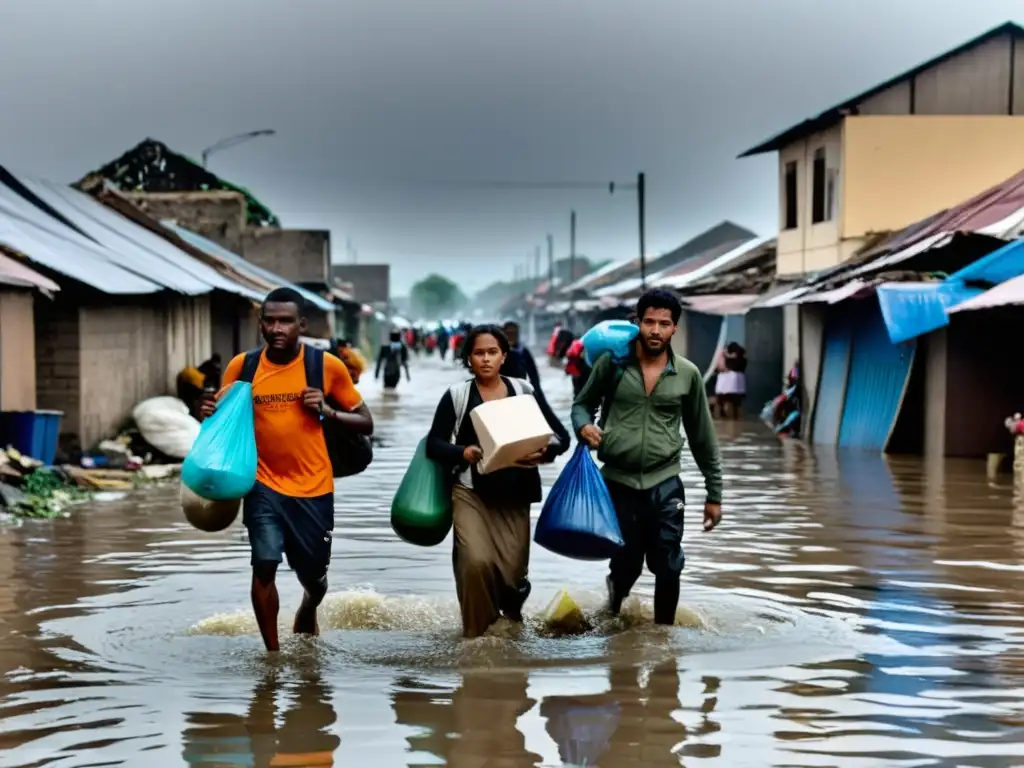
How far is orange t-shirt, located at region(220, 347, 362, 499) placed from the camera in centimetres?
671

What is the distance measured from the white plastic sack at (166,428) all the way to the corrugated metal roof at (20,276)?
10.1 ft

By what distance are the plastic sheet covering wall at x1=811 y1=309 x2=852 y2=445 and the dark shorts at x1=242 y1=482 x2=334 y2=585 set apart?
14.5 meters

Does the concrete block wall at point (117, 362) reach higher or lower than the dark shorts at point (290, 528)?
higher

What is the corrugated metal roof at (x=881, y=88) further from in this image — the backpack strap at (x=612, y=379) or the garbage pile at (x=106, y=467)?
the backpack strap at (x=612, y=379)

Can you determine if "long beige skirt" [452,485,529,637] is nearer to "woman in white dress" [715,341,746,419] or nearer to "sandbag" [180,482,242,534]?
"sandbag" [180,482,242,534]

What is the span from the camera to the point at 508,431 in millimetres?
6730

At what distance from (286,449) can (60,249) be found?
→ 1053 cm

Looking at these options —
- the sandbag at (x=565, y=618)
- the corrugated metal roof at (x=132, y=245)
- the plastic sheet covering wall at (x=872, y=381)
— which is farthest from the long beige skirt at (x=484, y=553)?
the plastic sheet covering wall at (x=872, y=381)

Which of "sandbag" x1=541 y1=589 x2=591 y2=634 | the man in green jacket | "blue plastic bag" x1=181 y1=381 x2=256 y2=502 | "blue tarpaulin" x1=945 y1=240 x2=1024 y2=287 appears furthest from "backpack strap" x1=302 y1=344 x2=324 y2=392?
"blue tarpaulin" x1=945 y1=240 x2=1024 y2=287

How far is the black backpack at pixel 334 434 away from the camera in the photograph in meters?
6.76

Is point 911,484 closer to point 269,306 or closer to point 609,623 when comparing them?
A: point 609,623

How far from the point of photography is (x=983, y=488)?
46.6 feet

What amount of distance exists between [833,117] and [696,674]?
20201 mm

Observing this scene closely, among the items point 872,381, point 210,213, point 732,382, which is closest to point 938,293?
point 872,381
